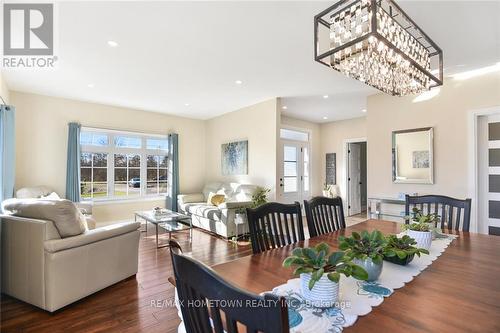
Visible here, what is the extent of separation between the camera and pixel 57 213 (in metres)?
2.19

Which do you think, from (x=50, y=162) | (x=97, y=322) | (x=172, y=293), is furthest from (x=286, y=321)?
(x=50, y=162)

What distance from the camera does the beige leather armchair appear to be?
211 cm

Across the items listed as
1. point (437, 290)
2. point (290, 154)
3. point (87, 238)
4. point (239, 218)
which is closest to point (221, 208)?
point (239, 218)

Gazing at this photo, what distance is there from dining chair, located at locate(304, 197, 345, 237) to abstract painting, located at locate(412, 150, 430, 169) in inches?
100

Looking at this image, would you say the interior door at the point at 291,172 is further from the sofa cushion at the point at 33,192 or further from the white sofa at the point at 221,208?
the sofa cushion at the point at 33,192

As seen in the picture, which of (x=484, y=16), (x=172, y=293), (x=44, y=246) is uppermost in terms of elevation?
(x=484, y=16)

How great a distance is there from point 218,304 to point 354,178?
7086 millimetres

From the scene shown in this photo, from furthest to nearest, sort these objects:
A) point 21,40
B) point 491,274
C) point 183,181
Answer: point 183,181 → point 21,40 → point 491,274

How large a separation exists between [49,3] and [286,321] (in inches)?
119

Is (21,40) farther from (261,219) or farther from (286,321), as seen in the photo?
(286,321)

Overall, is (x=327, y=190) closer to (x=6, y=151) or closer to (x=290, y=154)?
(x=290, y=154)

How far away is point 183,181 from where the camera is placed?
6648 millimetres

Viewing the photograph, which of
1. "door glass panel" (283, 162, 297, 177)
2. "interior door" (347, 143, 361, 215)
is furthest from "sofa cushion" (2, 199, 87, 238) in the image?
"interior door" (347, 143, 361, 215)

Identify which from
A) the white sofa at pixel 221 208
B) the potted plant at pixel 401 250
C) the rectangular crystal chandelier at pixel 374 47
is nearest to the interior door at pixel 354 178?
the white sofa at pixel 221 208
